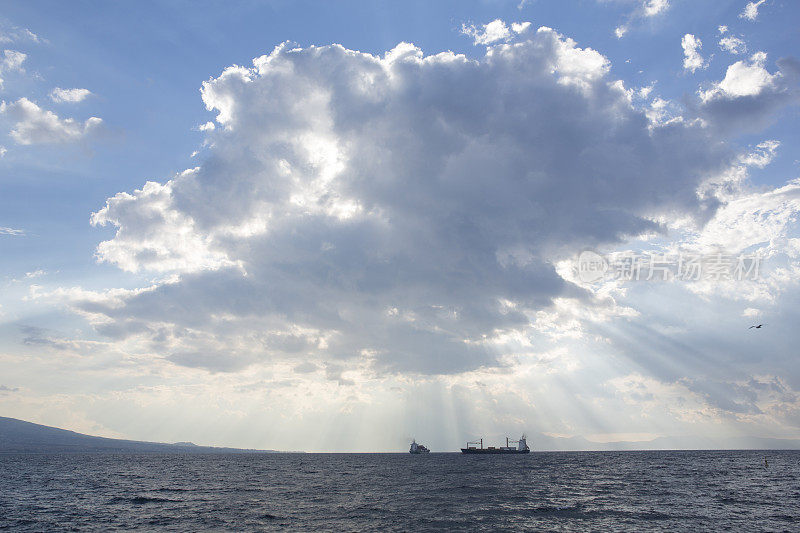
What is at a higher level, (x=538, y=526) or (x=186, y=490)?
(x=538, y=526)

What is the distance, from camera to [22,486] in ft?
362

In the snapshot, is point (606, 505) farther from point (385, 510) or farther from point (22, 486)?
point (22, 486)

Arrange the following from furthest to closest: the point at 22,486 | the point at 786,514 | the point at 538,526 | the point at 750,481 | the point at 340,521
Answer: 1. the point at 750,481
2. the point at 22,486
3. the point at 786,514
4. the point at 340,521
5. the point at 538,526

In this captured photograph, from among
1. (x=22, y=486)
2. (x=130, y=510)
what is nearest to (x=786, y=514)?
(x=130, y=510)

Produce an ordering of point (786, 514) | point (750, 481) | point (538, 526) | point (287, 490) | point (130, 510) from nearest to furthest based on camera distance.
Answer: point (538, 526) < point (786, 514) < point (130, 510) < point (287, 490) < point (750, 481)

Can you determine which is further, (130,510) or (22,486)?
(22,486)

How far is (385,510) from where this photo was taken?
236 ft

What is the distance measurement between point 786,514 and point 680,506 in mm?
13628

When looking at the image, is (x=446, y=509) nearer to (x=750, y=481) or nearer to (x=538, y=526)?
(x=538, y=526)

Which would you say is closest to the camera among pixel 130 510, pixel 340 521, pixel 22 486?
pixel 340 521

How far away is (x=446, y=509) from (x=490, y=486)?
130 feet

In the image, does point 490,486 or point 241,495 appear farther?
point 490,486

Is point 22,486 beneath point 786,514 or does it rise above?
beneath

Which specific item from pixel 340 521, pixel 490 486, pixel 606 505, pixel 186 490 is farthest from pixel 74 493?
pixel 606 505
